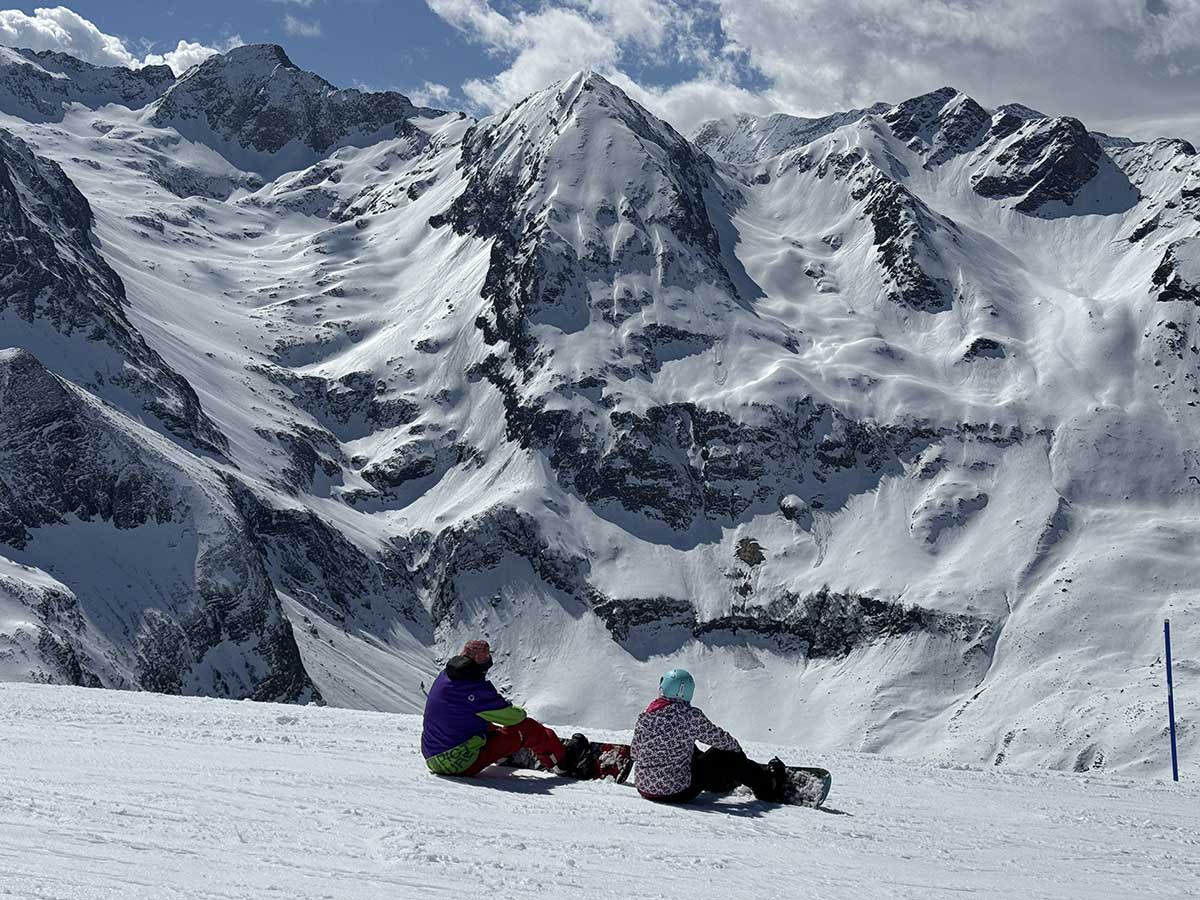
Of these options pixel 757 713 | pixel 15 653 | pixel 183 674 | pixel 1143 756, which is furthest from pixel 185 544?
pixel 1143 756

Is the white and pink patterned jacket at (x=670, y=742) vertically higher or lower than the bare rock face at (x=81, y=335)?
higher

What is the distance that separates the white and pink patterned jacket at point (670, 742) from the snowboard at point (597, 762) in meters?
1.08

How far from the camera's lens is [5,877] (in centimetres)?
792

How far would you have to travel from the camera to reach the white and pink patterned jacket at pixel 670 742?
13180mm

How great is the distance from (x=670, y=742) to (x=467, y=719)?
96.7 inches

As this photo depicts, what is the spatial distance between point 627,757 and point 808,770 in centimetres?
220

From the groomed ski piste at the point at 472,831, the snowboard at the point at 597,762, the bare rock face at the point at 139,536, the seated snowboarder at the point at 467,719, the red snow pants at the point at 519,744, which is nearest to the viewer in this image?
the groomed ski piste at the point at 472,831

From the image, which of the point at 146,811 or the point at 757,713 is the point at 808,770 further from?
the point at 757,713

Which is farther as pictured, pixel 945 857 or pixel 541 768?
pixel 541 768

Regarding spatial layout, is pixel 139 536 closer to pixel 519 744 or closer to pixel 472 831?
pixel 519 744

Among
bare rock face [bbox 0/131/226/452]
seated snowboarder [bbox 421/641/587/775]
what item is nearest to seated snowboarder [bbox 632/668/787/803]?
seated snowboarder [bbox 421/641/587/775]

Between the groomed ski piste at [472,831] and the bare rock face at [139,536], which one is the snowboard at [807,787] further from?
the bare rock face at [139,536]

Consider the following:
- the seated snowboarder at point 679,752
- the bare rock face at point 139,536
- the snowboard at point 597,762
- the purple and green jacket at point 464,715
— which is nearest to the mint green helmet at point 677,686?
the seated snowboarder at point 679,752

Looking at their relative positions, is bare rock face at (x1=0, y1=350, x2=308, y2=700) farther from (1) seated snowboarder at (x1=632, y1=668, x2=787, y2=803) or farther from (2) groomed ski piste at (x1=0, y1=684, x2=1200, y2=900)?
(1) seated snowboarder at (x1=632, y1=668, x2=787, y2=803)
